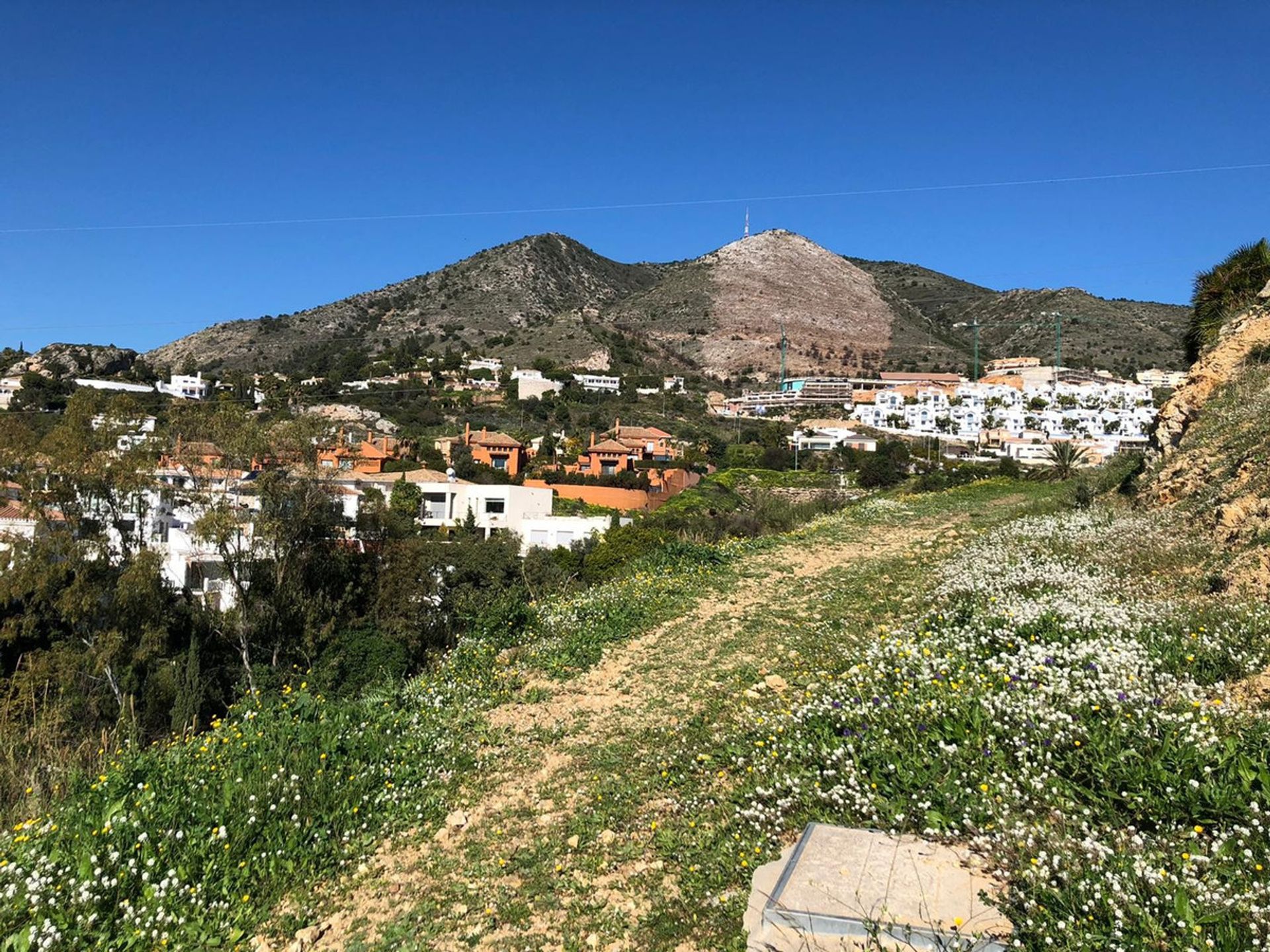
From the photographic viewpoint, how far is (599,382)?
294 ft

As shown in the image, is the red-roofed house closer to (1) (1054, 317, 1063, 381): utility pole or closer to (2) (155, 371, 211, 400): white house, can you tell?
(2) (155, 371, 211, 400): white house

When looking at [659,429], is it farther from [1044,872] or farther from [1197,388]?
[1044,872]

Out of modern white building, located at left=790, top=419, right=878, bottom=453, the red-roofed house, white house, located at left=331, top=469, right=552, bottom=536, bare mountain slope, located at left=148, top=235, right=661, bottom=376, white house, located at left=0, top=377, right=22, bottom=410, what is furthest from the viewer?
bare mountain slope, located at left=148, top=235, right=661, bottom=376

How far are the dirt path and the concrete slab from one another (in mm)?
461

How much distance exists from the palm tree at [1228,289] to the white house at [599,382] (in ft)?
239

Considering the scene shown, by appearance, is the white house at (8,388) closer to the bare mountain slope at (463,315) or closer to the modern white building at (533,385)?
the bare mountain slope at (463,315)

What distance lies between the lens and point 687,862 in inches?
141

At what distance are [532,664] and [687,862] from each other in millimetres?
3807

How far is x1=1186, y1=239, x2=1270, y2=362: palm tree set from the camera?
13977mm

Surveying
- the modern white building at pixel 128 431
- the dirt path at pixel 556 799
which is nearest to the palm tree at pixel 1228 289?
the dirt path at pixel 556 799

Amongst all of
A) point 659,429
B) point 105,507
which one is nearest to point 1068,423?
point 659,429

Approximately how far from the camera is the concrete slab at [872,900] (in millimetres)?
2578

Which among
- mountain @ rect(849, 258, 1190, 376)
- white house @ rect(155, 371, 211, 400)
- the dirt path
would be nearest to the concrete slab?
the dirt path

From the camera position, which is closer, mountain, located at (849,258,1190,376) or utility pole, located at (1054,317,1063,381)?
utility pole, located at (1054,317,1063,381)
